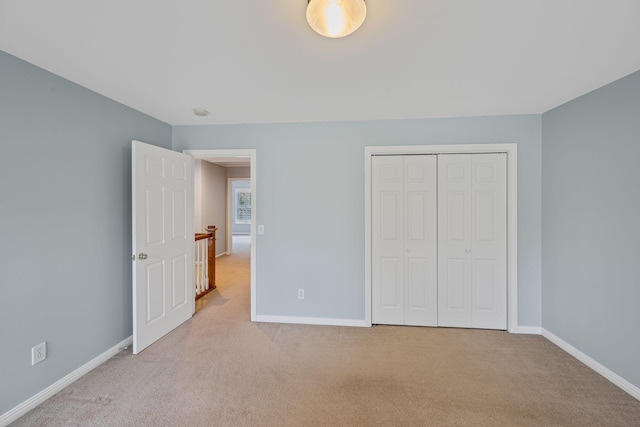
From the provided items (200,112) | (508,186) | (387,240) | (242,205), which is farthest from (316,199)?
(242,205)

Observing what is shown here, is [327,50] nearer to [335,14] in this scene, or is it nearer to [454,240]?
[335,14]

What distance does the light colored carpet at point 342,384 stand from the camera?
1.77 meters

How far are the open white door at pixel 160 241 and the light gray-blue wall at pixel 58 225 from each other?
220 mm

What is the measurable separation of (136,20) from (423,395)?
2.92 m

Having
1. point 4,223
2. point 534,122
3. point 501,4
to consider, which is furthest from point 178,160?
point 534,122

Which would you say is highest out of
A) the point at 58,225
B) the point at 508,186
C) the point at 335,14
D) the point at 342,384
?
the point at 335,14

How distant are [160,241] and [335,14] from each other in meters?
2.58

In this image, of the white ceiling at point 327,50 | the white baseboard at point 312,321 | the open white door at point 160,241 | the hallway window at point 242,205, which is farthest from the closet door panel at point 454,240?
the hallway window at point 242,205

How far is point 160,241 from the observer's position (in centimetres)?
279

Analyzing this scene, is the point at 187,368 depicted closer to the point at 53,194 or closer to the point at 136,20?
the point at 53,194

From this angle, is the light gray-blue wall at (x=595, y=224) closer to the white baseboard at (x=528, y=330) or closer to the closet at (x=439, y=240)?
the white baseboard at (x=528, y=330)

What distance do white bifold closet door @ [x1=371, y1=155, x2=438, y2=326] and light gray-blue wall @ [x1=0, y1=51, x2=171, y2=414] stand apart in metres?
2.55

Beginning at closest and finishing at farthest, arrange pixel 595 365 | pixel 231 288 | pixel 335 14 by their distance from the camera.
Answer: pixel 335 14 → pixel 595 365 → pixel 231 288

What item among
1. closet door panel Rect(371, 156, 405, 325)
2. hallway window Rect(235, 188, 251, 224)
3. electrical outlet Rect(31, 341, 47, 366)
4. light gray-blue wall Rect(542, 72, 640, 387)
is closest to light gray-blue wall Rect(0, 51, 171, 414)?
electrical outlet Rect(31, 341, 47, 366)
